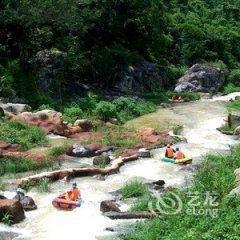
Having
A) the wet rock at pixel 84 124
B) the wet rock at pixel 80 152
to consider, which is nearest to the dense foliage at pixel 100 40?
the wet rock at pixel 84 124

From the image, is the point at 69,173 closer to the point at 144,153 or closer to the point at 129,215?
the point at 144,153

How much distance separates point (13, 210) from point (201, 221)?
530 centimetres

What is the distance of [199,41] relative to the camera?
171 feet

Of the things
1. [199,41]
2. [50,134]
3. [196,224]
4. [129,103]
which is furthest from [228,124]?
[199,41]

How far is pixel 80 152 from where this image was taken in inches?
876

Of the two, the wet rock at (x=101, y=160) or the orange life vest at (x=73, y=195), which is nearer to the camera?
the orange life vest at (x=73, y=195)

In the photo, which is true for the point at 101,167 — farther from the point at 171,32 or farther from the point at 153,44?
the point at 171,32

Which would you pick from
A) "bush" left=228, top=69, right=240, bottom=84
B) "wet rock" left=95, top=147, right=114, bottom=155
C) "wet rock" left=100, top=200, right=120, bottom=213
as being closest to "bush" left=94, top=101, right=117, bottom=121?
"wet rock" left=95, top=147, right=114, bottom=155

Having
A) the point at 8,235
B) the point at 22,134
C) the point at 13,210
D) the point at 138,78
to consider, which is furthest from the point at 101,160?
the point at 138,78

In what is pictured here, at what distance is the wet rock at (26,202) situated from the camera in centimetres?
1544

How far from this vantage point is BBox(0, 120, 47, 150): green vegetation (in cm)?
2269

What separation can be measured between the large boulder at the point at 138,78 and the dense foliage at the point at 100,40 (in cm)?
52

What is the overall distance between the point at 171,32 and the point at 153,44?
7911 mm

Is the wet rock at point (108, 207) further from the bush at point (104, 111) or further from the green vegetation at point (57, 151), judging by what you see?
the bush at point (104, 111)
